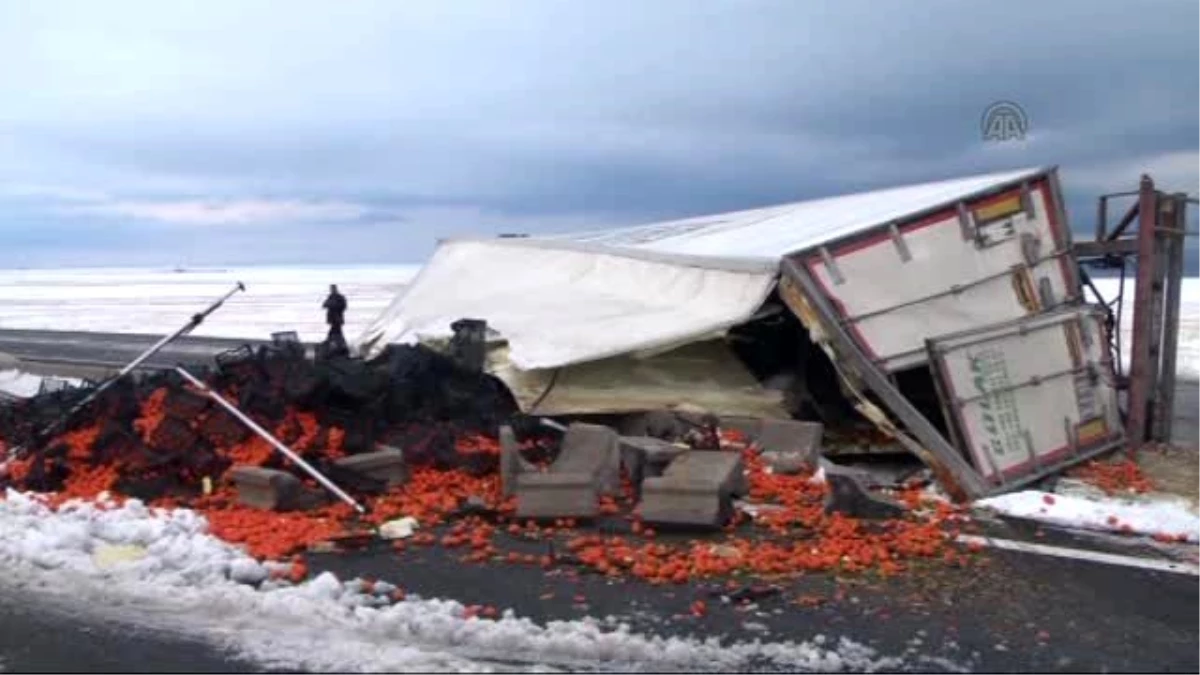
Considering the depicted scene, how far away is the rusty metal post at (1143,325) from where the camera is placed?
1056 centimetres

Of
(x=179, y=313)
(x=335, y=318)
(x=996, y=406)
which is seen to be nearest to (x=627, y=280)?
(x=335, y=318)

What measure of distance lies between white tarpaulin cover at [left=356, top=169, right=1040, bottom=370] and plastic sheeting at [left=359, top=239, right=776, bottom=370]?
0.06 feet

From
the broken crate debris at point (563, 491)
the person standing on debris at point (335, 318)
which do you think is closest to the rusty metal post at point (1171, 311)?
the broken crate debris at point (563, 491)

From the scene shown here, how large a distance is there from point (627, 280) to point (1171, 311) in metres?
5.41

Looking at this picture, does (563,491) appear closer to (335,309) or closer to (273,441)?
(273,441)

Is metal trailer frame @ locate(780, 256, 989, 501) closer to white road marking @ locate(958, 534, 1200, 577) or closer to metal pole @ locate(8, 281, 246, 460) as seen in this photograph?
white road marking @ locate(958, 534, 1200, 577)

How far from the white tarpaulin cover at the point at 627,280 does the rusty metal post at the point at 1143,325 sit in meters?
1.16

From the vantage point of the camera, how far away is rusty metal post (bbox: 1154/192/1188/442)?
426 inches

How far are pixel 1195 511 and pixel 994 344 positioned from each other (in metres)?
2.07

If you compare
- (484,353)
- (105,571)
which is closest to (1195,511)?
(484,353)

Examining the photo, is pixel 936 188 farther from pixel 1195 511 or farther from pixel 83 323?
pixel 83 323

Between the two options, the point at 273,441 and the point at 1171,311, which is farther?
the point at 1171,311

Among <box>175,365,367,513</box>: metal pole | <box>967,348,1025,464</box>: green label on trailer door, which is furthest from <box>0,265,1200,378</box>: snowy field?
<box>175,365,367,513</box>: metal pole

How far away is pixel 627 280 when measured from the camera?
12.5 metres
